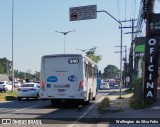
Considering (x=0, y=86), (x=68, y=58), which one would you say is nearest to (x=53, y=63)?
(x=68, y=58)

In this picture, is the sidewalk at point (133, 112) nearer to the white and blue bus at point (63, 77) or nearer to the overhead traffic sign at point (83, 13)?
the white and blue bus at point (63, 77)

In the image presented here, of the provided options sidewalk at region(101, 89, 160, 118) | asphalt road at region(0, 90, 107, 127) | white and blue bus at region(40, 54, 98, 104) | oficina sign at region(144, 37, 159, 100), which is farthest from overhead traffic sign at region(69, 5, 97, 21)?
sidewalk at region(101, 89, 160, 118)

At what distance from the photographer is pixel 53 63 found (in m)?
25.0

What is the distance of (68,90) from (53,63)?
69.7 inches

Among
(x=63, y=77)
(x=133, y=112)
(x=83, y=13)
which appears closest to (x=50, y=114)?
(x=133, y=112)

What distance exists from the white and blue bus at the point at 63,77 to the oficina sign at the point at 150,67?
3.54 m

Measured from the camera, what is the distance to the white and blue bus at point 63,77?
24.7 metres

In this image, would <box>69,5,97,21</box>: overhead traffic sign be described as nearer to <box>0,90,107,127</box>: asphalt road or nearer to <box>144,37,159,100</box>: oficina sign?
<box>0,90,107,127</box>: asphalt road

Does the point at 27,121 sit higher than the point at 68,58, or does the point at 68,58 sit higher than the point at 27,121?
the point at 68,58

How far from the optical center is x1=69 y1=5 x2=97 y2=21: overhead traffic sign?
29484 mm

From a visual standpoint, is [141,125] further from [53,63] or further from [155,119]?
[53,63]

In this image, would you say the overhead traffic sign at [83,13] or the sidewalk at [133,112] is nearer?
the sidewalk at [133,112]

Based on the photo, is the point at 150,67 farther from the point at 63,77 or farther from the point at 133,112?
the point at 63,77

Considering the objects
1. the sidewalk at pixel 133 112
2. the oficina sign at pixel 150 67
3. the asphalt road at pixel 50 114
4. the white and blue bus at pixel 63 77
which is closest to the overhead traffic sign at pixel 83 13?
the white and blue bus at pixel 63 77
